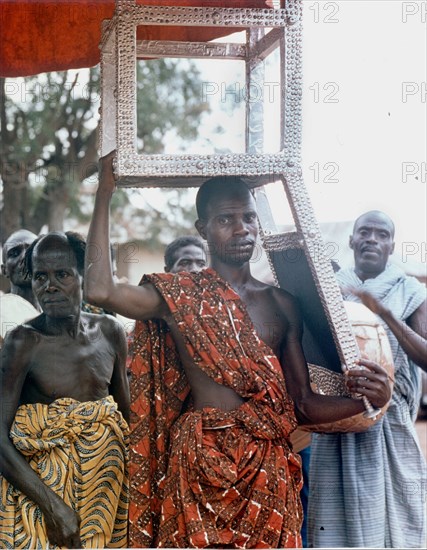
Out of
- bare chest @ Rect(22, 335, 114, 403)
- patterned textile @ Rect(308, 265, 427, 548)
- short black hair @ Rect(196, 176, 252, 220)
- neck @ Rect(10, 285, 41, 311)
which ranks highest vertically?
short black hair @ Rect(196, 176, 252, 220)

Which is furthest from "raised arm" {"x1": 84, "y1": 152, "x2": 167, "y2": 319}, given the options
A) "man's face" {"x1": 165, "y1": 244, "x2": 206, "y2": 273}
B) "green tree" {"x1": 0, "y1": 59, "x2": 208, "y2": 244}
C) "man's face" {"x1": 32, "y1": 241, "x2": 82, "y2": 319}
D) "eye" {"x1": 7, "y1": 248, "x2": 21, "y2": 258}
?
"green tree" {"x1": 0, "y1": 59, "x2": 208, "y2": 244}

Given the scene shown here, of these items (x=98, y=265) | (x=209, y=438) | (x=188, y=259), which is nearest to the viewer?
(x=98, y=265)

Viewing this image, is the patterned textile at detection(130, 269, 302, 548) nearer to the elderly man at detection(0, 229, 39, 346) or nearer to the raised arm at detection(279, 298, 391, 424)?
the raised arm at detection(279, 298, 391, 424)

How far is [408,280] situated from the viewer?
4.63 metres

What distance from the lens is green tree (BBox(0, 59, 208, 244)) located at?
36.2 ft

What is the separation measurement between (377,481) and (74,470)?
61.1 inches

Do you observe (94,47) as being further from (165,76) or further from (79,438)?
(165,76)

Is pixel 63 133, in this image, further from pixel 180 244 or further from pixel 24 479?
pixel 24 479

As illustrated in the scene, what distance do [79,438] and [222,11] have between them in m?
1.83

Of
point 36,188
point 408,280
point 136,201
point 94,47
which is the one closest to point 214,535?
Answer: point 408,280

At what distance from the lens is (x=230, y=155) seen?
349 cm

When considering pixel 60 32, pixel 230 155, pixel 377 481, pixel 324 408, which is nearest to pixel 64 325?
pixel 230 155

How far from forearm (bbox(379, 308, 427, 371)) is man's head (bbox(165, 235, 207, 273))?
1342 mm

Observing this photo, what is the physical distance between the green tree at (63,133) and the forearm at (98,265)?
7299 mm
